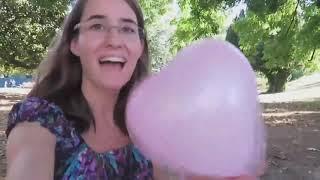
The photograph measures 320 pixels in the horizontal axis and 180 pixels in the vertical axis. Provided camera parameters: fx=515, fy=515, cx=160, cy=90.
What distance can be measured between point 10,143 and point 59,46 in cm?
42

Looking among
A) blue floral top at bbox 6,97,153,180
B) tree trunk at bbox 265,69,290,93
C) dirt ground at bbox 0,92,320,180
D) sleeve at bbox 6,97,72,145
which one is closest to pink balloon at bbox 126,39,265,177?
blue floral top at bbox 6,97,153,180

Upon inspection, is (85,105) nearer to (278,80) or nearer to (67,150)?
(67,150)

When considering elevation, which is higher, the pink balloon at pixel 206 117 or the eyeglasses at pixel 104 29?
the eyeglasses at pixel 104 29

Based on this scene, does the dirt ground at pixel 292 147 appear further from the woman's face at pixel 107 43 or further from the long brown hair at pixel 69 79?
the woman's face at pixel 107 43

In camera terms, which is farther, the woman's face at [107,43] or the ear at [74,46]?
the ear at [74,46]

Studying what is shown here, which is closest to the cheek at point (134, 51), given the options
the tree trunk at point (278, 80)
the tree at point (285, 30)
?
the tree at point (285, 30)

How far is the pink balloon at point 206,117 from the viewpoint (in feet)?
4.90

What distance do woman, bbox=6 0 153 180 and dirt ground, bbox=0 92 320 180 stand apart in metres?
4.27

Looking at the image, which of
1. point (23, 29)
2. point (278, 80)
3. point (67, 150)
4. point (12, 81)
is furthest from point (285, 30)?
point (12, 81)

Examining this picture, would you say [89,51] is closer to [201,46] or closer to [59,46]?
[59,46]

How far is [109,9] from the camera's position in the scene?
170cm

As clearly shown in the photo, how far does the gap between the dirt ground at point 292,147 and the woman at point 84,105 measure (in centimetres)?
427

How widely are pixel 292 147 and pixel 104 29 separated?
7.33 metres

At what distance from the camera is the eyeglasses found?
5.41ft
